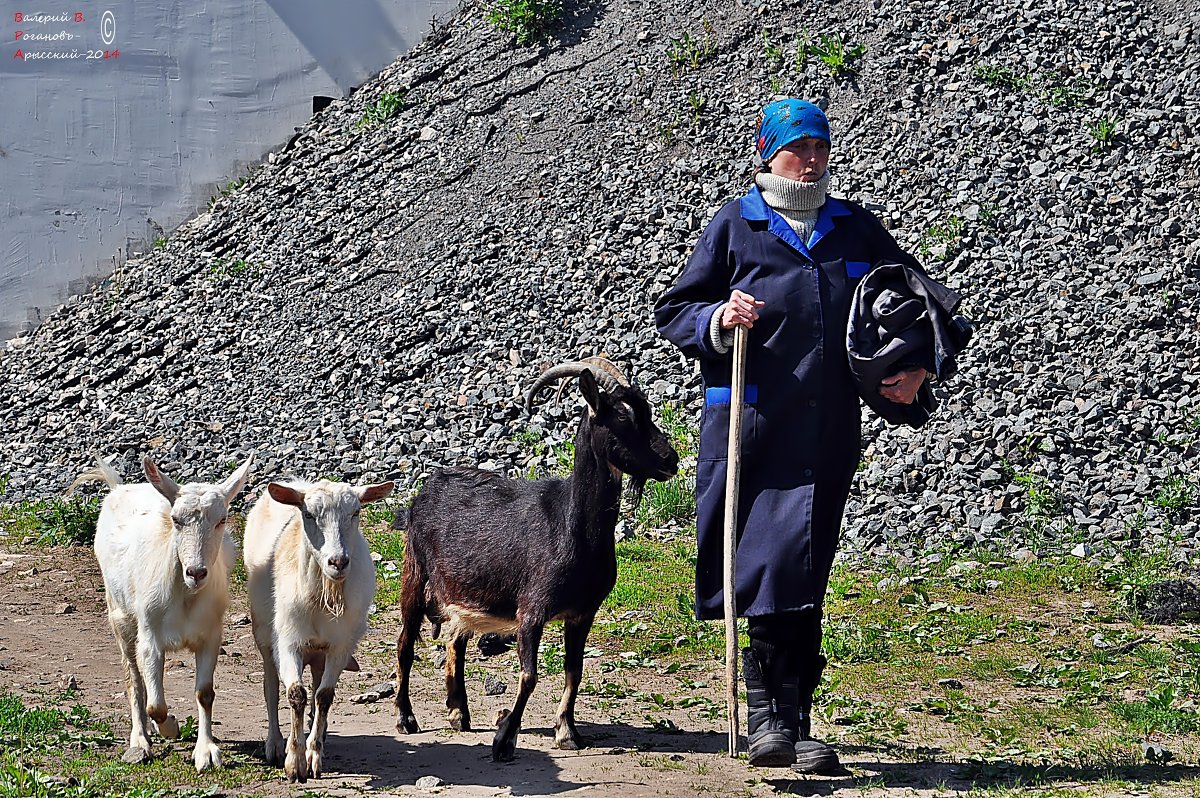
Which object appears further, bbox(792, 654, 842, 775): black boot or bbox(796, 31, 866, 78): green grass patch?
bbox(796, 31, 866, 78): green grass patch

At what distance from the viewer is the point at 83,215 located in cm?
1738

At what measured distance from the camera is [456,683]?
22.1ft

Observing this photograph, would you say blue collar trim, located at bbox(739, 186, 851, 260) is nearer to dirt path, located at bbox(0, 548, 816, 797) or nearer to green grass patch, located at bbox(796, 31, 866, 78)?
dirt path, located at bbox(0, 548, 816, 797)

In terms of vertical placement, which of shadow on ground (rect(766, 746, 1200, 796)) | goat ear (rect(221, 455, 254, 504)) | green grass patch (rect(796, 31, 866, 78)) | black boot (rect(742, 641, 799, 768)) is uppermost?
green grass patch (rect(796, 31, 866, 78))

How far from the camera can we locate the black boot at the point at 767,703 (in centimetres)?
533

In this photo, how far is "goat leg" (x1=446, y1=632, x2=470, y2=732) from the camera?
22.0 ft

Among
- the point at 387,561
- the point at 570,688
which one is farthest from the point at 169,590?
the point at 387,561

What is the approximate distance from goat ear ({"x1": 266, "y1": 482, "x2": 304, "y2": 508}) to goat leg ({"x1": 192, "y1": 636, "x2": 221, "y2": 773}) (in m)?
0.92

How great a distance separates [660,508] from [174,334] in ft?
24.1

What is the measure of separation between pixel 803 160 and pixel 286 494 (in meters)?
2.65

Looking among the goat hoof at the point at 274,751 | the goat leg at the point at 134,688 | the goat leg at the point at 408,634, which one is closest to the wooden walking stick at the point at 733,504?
the goat leg at the point at 408,634

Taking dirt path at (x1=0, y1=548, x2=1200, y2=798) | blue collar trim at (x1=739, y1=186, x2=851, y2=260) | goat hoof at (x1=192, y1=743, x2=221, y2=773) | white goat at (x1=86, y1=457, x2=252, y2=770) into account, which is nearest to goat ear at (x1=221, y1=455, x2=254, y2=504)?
white goat at (x1=86, y1=457, x2=252, y2=770)

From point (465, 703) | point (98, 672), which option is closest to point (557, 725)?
point (465, 703)

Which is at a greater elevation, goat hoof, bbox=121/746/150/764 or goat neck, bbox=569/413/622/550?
goat neck, bbox=569/413/622/550
